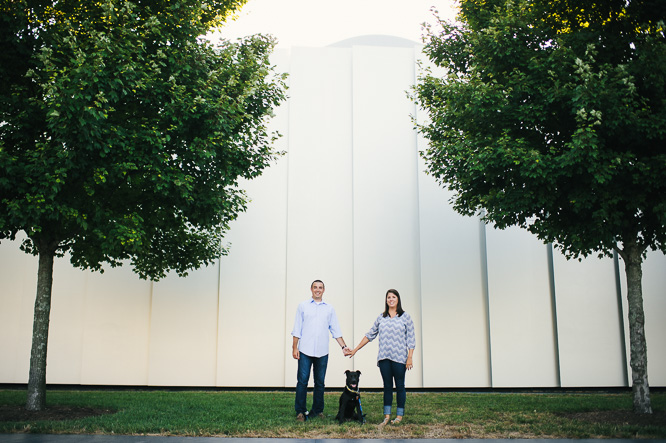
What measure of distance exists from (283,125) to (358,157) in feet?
6.75

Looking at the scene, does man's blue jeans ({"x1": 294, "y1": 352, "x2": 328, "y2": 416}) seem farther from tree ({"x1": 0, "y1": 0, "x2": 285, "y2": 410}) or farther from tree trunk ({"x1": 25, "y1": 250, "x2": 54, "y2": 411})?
tree trunk ({"x1": 25, "y1": 250, "x2": 54, "y2": 411})

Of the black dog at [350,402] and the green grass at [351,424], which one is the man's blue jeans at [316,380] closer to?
the green grass at [351,424]

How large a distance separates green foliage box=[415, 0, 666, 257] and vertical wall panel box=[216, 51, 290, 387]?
186 inches

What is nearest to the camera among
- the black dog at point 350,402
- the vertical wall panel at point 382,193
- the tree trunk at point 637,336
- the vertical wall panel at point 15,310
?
the black dog at point 350,402

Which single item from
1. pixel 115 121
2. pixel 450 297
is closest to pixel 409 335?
pixel 450 297

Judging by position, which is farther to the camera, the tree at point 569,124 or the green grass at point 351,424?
the tree at point 569,124

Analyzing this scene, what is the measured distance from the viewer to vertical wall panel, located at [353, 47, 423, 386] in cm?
1144

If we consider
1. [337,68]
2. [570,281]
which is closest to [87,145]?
[337,68]

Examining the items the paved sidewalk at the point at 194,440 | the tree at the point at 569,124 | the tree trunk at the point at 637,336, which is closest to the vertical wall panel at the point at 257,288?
the tree at the point at 569,124

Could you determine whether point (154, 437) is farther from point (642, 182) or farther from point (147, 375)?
point (642, 182)

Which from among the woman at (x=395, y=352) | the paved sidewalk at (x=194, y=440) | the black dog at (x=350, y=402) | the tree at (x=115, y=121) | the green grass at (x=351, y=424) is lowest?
the green grass at (x=351, y=424)

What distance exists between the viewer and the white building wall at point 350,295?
11.2 metres

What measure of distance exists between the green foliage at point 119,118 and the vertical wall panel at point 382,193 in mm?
4253

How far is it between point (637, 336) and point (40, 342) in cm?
962
